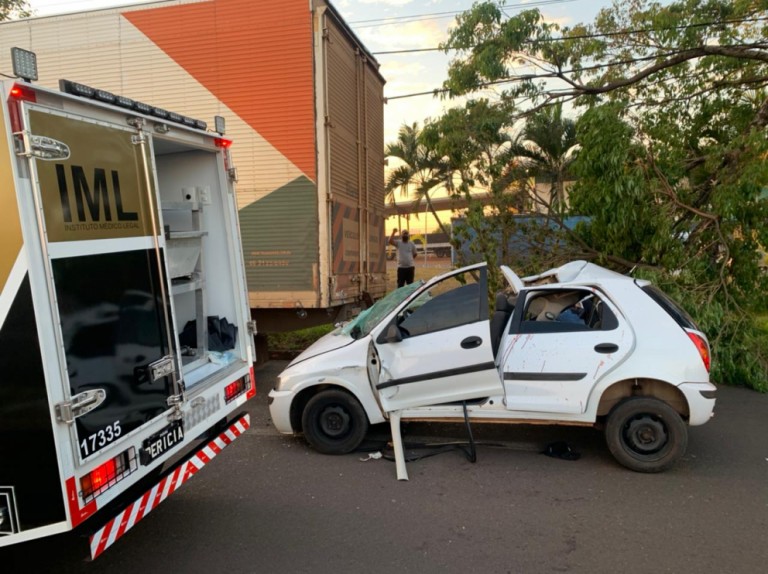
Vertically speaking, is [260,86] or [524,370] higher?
[260,86]

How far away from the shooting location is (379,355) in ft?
15.1

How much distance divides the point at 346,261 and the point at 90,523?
5.15 meters

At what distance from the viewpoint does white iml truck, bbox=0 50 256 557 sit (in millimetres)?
2229

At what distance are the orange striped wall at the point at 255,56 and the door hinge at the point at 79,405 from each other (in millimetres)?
4487

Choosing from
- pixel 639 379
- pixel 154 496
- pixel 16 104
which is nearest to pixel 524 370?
pixel 639 379

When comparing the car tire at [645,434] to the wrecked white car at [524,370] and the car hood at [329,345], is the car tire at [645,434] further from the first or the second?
the car hood at [329,345]

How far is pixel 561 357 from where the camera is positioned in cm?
444

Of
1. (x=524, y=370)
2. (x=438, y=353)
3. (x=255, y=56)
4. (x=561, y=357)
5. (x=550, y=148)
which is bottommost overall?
(x=524, y=370)

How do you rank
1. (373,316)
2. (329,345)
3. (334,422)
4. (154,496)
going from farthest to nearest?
1. (373,316)
2. (329,345)
3. (334,422)
4. (154,496)

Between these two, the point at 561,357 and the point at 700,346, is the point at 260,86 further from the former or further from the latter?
the point at 700,346

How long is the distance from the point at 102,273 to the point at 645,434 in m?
4.18

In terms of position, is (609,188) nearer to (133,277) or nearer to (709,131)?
(709,131)

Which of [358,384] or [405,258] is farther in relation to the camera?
[405,258]

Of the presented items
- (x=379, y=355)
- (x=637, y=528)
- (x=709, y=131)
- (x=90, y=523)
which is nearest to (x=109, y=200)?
(x=90, y=523)
